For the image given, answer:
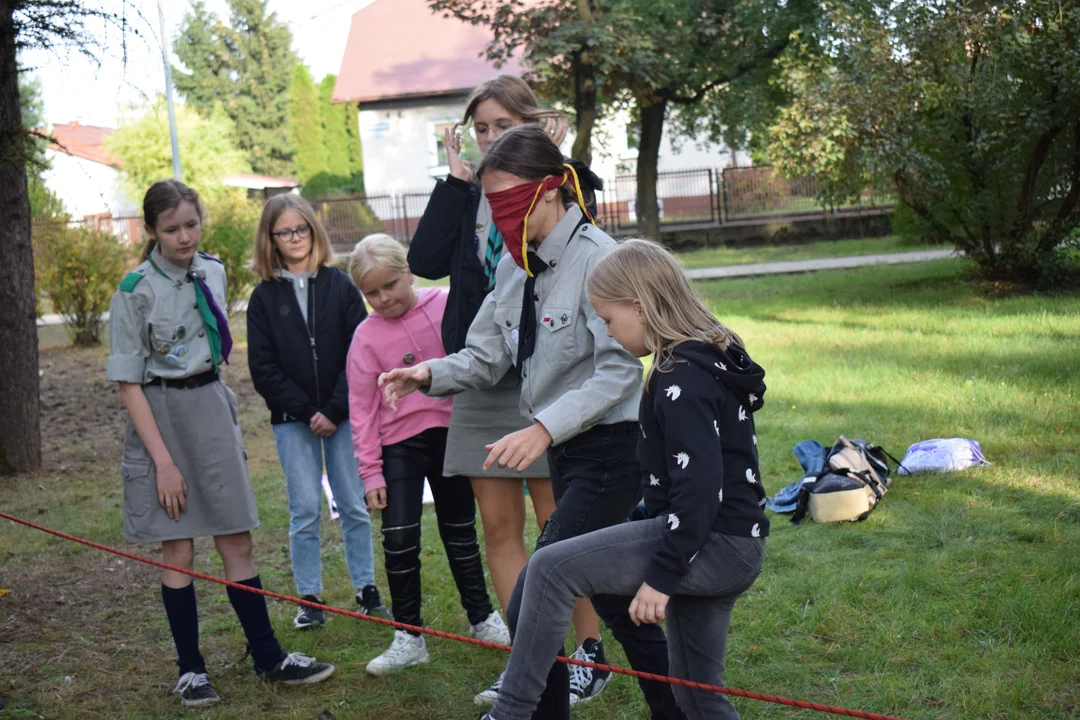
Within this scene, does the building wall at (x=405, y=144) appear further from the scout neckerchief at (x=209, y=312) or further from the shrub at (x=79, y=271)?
the scout neckerchief at (x=209, y=312)

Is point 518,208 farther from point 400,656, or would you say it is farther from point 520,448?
point 400,656

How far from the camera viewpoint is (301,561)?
4770 millimetres

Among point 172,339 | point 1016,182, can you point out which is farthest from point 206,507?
point 1016,182

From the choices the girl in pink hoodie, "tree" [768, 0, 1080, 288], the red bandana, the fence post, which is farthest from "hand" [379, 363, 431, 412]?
the fence post

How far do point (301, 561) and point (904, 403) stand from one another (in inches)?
187

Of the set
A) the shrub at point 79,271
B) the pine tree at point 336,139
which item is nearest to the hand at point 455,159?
the shrub at point 79,271

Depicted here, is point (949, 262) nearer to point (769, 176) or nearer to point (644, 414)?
point (769, 176)

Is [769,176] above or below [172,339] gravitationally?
above

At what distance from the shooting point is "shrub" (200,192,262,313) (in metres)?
16.0

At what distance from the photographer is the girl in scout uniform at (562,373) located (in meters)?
2.96

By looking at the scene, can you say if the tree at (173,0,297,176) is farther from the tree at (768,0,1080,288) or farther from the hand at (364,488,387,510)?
the hand at (364,488,387,510)

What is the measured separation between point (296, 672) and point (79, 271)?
13209 mm

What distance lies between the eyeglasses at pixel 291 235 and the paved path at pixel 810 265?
14.3 m

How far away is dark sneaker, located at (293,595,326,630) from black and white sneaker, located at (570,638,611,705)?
140cm
